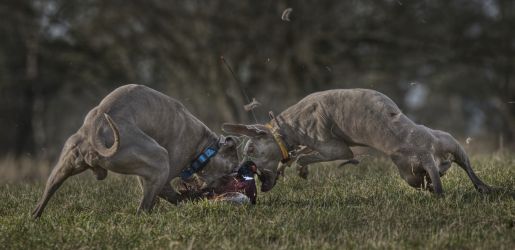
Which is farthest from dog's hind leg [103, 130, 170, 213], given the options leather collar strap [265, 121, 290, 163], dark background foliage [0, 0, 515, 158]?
dark background foliage [0, 0, 515, 158]

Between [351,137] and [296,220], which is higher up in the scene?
[351,137]

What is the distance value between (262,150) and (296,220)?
1.97 metres

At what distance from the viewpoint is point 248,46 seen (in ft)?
66.2

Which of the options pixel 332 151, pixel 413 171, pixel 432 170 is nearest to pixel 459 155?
pixel 432 170

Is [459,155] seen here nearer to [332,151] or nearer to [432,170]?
[432,170]

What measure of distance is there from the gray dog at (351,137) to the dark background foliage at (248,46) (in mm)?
10608

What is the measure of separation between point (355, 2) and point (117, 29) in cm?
693

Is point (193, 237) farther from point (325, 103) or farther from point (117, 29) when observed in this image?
point (117, 29)

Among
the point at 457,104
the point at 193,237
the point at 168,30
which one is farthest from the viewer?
the point at 457,104

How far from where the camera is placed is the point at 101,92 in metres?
25.2

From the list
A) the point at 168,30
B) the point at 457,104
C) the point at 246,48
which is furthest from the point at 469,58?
the point at 457,104

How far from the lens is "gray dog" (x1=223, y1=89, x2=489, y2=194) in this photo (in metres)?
7.24

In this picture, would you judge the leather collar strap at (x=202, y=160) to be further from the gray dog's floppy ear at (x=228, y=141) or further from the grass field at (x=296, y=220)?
the grass field at (x=296, y=220)

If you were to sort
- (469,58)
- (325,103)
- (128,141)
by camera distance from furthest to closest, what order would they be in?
1. (469,58)
2. (325,103)
3. (128,141)
